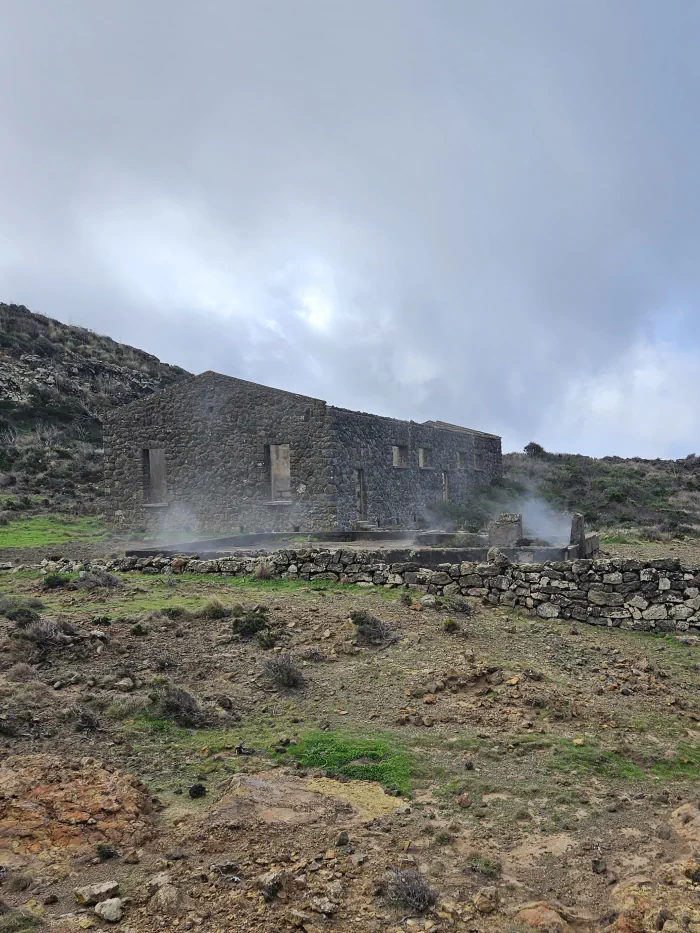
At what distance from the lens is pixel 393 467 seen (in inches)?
965

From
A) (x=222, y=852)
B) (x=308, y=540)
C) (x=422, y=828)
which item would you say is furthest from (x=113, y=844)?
(x=308, y=540)

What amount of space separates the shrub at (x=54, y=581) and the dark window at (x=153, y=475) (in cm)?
1206

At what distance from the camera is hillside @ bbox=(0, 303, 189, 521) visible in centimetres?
2753

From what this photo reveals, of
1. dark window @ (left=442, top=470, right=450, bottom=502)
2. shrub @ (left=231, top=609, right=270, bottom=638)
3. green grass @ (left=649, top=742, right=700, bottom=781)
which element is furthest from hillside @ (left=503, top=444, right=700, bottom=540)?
green grass @ (left=649, top=742, right=700, bottom=781)

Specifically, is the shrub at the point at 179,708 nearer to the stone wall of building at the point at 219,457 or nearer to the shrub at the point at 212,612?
the shrub at the point at 212,612

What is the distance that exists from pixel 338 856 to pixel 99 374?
44.7m

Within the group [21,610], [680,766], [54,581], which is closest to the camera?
[680,766]

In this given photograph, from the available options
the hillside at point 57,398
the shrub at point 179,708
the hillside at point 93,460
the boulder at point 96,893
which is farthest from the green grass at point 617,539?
the boulder at point 96,893

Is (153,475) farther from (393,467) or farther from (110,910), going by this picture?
(110,910)

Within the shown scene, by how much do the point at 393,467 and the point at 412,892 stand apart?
21.3m

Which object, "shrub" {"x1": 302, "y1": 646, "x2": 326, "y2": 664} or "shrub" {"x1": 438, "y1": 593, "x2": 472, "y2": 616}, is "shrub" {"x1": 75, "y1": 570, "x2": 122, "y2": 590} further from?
Result: "shrub" {"x1": 438, "y1": 593, "x2": 472, "y2": 616}

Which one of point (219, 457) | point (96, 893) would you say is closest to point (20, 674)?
point (96, 893)

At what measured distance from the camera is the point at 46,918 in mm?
3170

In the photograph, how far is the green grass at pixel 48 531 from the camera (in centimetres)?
1761
